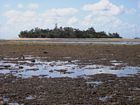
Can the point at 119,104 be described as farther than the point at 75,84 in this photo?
No

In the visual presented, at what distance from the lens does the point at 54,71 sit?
24.4 metres

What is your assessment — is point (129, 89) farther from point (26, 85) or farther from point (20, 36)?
point (20, 36)

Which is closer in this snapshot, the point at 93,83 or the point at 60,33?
the point at 93,83

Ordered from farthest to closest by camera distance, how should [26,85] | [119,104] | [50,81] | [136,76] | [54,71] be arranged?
[54,71] < [136,76] < [50,81] < [26,85] < [119,104]

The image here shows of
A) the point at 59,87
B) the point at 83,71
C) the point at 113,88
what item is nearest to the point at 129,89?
the point at 113,88

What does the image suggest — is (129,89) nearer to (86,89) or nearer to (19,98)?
(86,89)

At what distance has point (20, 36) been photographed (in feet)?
470

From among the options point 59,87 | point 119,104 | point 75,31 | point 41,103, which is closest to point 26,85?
point 59,87

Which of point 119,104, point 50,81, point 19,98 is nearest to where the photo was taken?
point 119,104

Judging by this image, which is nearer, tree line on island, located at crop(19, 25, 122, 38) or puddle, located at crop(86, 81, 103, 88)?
puddle, located at crop(86, 81, 103, 88)

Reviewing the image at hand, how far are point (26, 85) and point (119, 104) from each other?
588 cm

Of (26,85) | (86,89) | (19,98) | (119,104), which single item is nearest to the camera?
(119,104)

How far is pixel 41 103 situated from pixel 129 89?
16.2 feet

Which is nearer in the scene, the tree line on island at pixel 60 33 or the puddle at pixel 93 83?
the puddle at pixel 93 83
